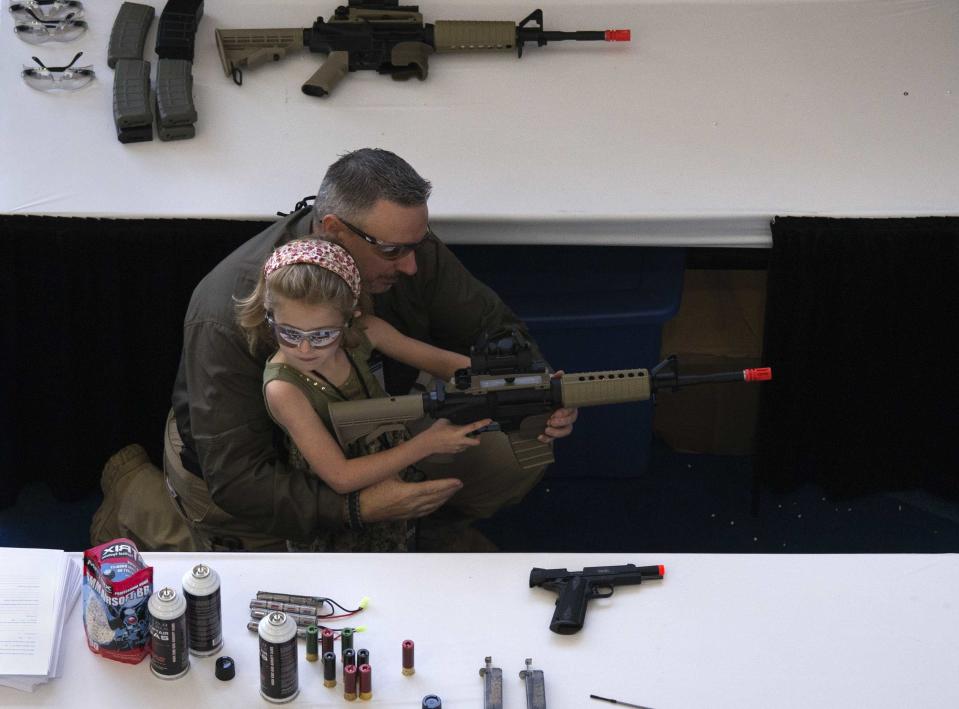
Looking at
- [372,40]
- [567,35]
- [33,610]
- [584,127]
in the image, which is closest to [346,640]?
[33,610]

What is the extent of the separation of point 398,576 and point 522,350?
0.53m

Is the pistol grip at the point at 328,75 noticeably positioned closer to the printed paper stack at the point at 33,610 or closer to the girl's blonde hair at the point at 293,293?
the girl's blonde hair at the point at 293,293

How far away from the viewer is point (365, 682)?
1750 mm

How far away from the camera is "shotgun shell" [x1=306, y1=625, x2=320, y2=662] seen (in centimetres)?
181

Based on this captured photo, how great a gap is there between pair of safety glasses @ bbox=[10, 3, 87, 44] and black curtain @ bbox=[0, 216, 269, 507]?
843 mm

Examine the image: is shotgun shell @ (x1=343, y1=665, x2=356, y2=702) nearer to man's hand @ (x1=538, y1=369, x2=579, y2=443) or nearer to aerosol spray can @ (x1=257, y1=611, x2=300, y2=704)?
aerosol spray can @ (x1=257, y1=611, x2=300, y2=704)

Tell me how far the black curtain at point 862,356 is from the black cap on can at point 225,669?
1743mm

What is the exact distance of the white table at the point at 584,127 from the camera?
2895mm

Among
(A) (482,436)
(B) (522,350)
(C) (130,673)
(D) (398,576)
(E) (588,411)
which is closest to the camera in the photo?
(C) (130,673)

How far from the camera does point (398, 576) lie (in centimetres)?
199

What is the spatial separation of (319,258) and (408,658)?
2.60 ft

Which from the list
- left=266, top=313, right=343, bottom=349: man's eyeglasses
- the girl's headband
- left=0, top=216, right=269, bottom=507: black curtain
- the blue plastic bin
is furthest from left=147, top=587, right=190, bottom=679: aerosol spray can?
the blue plastic bin

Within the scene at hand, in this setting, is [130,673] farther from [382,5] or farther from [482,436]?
[382,5]

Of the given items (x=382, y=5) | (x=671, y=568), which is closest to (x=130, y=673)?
(x=671, y=568)
